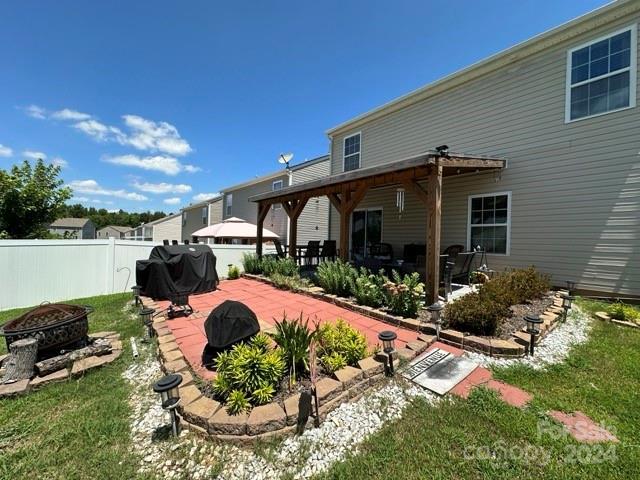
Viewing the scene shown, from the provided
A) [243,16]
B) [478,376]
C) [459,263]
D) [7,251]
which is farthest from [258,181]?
[478,376]

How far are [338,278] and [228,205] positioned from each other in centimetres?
1605

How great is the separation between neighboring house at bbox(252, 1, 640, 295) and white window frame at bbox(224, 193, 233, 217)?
42.0 feet

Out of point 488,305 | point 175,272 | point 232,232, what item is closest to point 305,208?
point 232,232

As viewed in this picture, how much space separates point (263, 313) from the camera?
5.08m

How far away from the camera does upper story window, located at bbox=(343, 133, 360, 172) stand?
11.0 meters

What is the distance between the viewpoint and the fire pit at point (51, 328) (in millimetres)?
3137

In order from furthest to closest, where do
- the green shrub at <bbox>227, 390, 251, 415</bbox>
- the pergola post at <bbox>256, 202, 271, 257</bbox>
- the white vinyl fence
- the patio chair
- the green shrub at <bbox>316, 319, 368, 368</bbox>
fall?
the patio chair < the pergola post at <bbox>256, 202, 271, 257</bbox> < the white vinyl fence < the green shrub at <bbox>316, 319, 368, 368</bbox> < the green shrub at <bbox>227, 390, 251, 415</bbox>

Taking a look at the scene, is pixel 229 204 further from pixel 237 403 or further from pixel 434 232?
pixel 237 403

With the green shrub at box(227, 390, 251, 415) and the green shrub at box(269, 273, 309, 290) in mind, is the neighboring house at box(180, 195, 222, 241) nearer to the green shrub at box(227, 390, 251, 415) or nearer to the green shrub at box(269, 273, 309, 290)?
the green shrub at box(269, 273, 309, 290)

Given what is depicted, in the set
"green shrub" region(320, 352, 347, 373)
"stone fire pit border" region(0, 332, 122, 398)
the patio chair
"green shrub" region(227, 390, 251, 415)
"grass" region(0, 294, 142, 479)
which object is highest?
the patio chair

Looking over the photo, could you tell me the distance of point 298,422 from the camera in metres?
2.21

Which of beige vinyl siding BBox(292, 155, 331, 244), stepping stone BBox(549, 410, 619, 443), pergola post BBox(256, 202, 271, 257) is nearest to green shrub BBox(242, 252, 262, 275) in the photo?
pergola post BBox(256, 202, 271, 257)

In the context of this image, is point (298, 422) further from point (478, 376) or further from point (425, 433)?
point (478, 376)

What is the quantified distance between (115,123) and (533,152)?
18.8 metres
